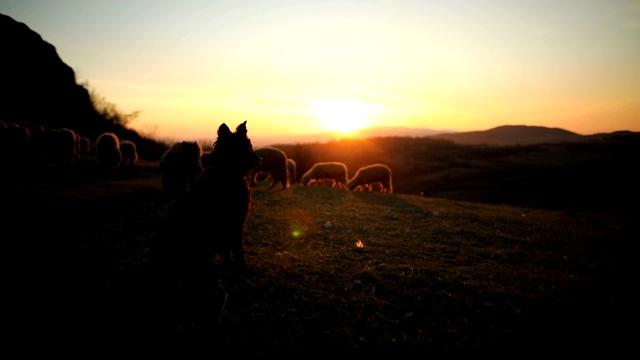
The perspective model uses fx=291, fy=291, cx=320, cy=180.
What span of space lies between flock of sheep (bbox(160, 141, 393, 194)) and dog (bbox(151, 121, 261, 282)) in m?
6.15

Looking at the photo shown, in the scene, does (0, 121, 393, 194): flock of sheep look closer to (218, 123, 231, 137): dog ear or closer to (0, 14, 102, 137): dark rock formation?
(218, 123, 231, 137): dog ear

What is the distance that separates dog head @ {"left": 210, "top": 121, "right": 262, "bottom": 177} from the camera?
4.16m

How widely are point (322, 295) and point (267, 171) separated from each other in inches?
533

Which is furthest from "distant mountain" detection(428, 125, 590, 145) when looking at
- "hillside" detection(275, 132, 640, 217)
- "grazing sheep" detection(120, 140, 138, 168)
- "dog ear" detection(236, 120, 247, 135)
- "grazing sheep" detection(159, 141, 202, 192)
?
"dog ear" detection(236, 120, 247, 135)

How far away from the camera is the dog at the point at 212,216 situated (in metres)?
3.31

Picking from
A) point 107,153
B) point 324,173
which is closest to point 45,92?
point 107,153

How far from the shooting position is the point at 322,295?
4020 millimetres

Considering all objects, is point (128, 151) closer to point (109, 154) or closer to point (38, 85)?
point (109, 154)

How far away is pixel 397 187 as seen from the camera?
39.2 m

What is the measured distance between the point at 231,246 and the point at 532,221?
449 inches

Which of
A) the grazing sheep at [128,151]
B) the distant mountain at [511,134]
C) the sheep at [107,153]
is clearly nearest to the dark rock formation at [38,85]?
the grazing sheep at [128,151]

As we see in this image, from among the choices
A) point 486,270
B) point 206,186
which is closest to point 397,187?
point 486,270

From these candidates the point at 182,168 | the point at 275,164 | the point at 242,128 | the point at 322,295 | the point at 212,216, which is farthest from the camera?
the point at 275,164

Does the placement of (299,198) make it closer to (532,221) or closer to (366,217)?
(366,217)
